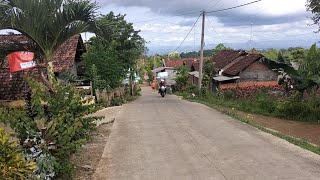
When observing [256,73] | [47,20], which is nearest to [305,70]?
[47,20]

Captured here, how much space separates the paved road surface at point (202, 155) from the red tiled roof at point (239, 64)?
21.7 m

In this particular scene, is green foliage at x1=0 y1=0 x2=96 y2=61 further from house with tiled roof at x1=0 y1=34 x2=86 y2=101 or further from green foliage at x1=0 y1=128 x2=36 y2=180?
house with tiled roof at x1=0 y1=34 x2=86 y2=101

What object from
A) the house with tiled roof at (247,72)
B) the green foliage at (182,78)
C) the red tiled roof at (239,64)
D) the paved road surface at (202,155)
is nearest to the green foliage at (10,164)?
the paved road surface at (202,155)

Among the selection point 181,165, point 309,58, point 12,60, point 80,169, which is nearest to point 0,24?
point 80,169

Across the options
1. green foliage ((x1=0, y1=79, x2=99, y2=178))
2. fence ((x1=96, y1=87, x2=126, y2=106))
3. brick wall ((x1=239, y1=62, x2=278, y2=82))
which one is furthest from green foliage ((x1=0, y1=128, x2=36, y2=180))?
brick wall ((x1=239, y1=62, x2=278, y2=82))

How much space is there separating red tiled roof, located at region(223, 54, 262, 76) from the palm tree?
25.9 metres

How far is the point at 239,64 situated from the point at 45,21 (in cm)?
2826

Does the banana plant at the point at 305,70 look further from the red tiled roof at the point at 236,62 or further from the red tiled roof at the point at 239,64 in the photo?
the red tiled roof at the point at 239,64

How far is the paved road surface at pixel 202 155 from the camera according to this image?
633 cm

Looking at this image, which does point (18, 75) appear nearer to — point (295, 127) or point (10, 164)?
point (295, 127)

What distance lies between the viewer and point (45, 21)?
23.1 ft

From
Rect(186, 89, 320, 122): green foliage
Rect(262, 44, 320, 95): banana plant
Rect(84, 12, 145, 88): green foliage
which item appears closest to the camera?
Rect(186, 89, 320, 122): green foliage

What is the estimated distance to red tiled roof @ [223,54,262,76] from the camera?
106ft

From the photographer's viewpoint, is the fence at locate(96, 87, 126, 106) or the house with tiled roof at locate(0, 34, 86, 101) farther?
the fence at locate(96, 87, 126, 106)
